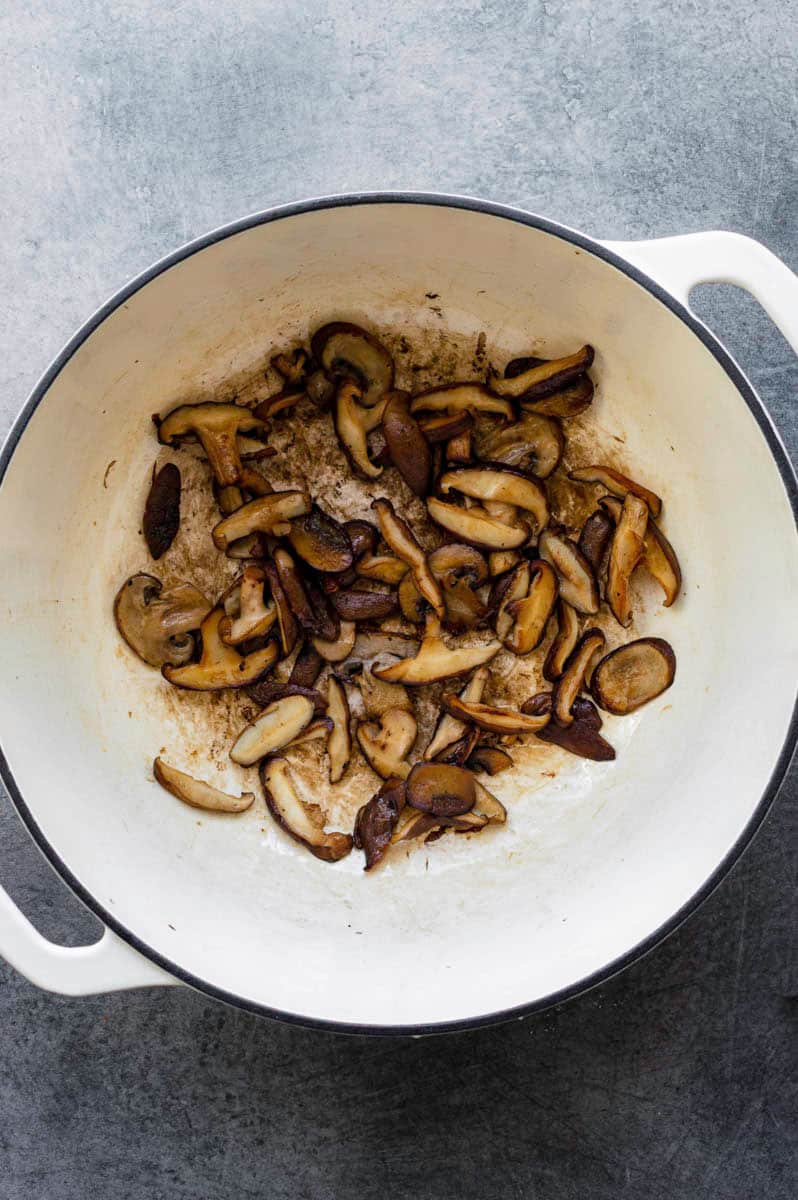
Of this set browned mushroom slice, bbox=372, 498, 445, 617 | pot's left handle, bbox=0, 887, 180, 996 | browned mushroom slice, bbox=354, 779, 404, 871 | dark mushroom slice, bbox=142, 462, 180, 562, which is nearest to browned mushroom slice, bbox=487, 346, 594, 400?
browned mushroom slice, bbox=372, 498, 445, 617

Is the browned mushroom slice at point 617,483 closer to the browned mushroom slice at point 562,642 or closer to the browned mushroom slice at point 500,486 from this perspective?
the browned mushroom slice at point 500,486

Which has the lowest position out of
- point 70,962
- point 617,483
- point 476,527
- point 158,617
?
point 70,962

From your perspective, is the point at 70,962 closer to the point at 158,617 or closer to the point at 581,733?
the point at 158,617

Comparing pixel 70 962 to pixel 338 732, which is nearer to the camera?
pixel 70 962

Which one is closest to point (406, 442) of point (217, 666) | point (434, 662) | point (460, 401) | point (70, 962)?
point (460, 401)

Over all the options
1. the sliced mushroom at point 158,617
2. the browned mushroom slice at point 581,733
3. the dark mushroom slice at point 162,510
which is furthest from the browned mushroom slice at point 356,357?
the browned mushroom slice at point 581,733
